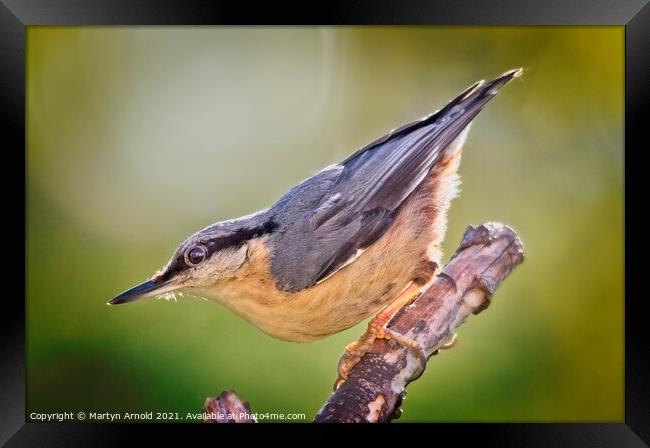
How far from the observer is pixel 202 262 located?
3.01 meters

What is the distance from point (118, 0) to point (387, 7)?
1299mm

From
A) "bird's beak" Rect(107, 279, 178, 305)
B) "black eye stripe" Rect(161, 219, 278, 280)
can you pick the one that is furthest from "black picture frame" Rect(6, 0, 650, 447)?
"black eye stripe" Rect(161, 219, 278, 280)

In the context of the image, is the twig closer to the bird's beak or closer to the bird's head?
the bird's head

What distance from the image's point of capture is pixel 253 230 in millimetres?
3111

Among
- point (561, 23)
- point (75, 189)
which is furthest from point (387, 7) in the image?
point (75, 189)

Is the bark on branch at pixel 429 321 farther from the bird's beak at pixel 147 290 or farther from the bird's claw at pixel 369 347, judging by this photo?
the bird's beak at pixel 147 290

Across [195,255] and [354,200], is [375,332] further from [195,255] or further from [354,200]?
[195,255]

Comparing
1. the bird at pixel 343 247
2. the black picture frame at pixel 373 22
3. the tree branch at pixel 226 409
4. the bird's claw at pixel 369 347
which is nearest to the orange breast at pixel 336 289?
the bird at pixel 343 247

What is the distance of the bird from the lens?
305 centimetres

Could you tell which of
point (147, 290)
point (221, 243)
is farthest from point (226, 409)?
point (221, 243)

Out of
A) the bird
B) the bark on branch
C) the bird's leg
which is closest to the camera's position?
the bark on branch

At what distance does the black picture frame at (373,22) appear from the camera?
10.8ft

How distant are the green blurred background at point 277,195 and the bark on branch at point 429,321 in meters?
0.37

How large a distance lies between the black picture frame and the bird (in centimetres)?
44
